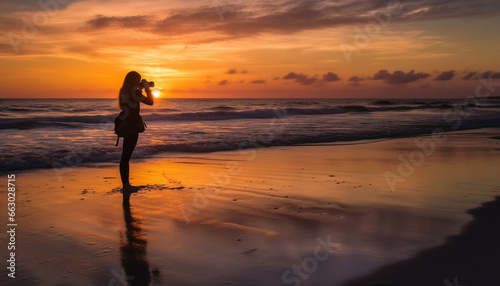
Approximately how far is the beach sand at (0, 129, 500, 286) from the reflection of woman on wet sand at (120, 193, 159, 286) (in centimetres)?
1

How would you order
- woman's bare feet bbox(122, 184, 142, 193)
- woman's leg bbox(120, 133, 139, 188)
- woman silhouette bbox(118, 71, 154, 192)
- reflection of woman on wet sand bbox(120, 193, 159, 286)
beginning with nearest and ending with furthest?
reflection of woman on wet sand bbox(120, 193, 159, 286) < woman's bare feet bbox(122, 184, 142, 193) < woman silhouette bbox(118, 71, 154, 192) < woman's leg bbox(120, 133, 139, 188)

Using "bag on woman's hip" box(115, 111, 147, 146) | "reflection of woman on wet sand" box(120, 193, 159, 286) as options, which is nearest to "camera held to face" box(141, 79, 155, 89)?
"bag on woman's hip" box(115, 111, 147, 146)

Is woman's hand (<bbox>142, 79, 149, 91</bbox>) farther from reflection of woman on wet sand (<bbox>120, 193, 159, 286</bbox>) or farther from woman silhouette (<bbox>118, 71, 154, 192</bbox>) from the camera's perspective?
reflection of woman on wet sand (<bbox>120, 193, 159, 286</bbox>)

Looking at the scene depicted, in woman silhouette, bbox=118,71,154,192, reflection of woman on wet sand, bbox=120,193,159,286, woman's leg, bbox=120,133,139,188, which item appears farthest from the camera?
woman's leg, bbox=120,133,139,188

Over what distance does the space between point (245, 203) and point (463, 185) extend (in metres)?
3.84

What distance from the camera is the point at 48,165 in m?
9.08

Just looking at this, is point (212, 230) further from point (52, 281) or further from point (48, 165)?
point (48, 165)

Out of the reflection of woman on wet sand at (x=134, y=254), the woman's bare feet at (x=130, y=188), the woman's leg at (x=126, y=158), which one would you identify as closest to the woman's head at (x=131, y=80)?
the woman's leg at (x=126, y=158)

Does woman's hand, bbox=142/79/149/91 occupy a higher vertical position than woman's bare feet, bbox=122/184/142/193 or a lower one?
higher

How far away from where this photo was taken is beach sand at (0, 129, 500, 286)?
348cm

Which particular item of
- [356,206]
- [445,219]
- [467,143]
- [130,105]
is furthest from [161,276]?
[467,143]

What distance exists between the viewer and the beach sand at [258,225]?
3482 mm

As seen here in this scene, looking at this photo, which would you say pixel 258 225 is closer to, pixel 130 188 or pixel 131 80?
pixel 130 188

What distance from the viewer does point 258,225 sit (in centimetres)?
483
